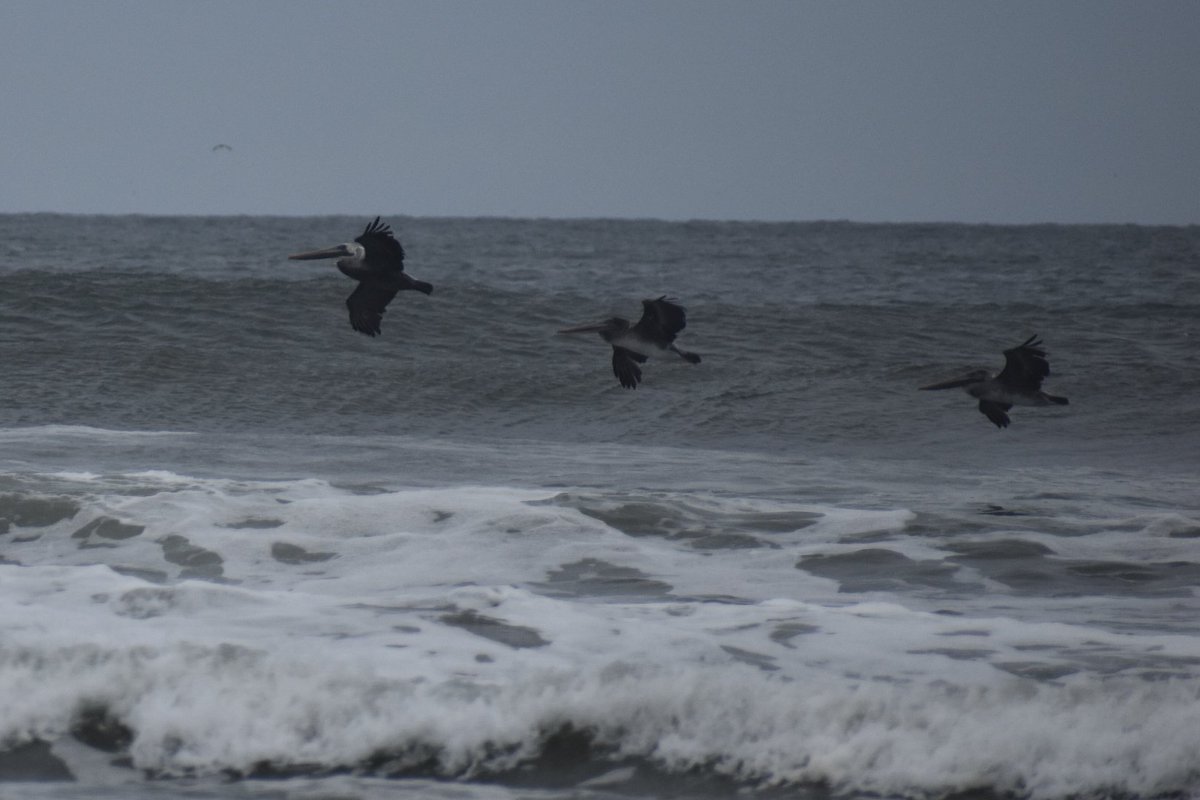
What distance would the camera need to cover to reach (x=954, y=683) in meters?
5.83

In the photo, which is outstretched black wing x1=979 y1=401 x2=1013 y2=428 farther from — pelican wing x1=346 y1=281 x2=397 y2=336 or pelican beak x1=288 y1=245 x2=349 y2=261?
pelican beak x1=288 y1=245 x2=349 y2=261

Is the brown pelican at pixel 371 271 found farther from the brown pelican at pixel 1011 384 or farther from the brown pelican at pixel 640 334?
the brown pelican at pixel 1011 384

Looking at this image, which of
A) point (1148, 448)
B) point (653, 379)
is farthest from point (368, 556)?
point (653, 379)

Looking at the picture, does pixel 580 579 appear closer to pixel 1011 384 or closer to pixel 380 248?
pixel 380 248

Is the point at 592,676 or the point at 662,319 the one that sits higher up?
the point at 662,319

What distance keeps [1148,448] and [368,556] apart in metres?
7.51

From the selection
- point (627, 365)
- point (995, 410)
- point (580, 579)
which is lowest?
point (580, 579)

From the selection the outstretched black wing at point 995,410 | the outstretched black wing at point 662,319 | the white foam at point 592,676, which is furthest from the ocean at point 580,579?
the outstretched black wing at point 662,319

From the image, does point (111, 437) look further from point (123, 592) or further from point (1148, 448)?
point (1148, 448)

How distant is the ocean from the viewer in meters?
5.46

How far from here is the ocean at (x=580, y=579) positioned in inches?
215

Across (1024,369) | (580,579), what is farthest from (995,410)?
(580,579)

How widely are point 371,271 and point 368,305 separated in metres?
0.21

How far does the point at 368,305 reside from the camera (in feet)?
28.6
